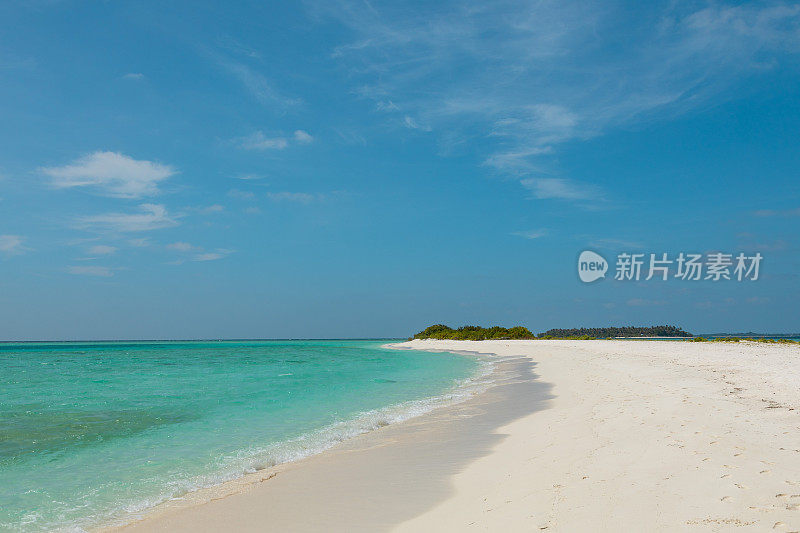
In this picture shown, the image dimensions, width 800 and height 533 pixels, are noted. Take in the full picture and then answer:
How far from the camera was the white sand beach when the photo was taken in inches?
207

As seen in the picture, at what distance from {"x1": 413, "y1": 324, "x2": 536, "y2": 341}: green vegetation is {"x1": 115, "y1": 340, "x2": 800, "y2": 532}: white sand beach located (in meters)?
98.1

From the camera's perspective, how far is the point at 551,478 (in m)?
6.79

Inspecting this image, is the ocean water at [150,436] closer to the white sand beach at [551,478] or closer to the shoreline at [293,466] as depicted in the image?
the shoreline at [293,466]

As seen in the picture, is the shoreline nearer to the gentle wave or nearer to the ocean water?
the gentle wave

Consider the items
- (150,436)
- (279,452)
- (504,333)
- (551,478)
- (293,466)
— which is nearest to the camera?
(551,478)

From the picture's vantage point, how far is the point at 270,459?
31.7ft

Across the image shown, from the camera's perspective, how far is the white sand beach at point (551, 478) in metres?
5.26

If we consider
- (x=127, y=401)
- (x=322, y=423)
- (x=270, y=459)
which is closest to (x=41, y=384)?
(x=127, y=401)

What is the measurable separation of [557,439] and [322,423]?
23.7 ft

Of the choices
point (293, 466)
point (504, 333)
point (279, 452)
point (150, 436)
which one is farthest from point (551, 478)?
point (504, 333)

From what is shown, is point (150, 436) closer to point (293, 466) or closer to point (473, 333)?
point (293, 466)

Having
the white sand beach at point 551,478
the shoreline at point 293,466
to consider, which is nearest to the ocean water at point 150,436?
the shoreline at point 293,466

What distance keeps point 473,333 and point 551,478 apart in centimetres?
11522

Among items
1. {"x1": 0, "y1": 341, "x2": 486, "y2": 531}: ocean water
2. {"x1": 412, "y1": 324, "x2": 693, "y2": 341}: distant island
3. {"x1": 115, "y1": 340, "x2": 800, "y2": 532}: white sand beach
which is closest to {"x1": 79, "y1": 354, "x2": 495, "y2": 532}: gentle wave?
{"x1": 0, "y1": 341, "x2": 486, "y2": 531}: ocean water
